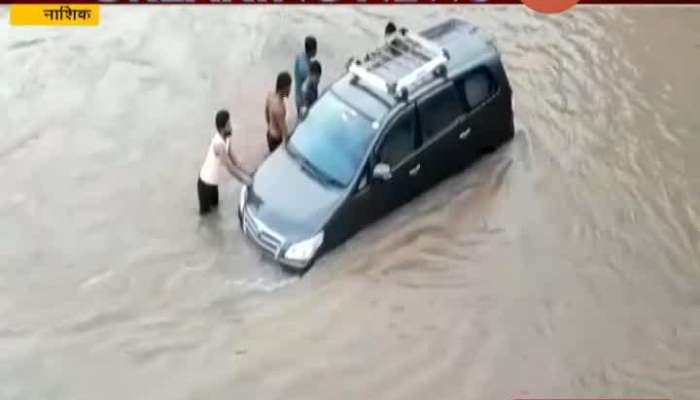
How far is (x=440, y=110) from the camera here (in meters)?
11.0

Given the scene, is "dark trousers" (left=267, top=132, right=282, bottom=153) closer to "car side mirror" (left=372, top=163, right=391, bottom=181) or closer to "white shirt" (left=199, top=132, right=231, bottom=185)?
"white shirt" (left=199, top=132, right=231, bottom=185)

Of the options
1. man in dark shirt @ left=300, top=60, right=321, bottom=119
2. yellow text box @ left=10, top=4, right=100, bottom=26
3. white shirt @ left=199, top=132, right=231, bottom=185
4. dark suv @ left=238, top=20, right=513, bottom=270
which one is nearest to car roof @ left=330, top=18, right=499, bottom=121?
dark suv @ left=238, top=20, right=513, bottom=270

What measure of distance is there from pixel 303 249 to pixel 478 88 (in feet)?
8.54

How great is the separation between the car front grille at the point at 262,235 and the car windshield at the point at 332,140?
0.76m

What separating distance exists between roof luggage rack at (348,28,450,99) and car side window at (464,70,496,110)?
346mm

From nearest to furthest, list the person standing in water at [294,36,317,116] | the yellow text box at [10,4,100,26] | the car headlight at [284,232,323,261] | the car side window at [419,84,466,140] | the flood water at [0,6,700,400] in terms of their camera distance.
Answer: the flood water at [0,6,700,400] < the yellow text box at [10,4,100,26] < the car headlight at [284,232,323,261] < the car side window at [419,84,466,140] < the person standing in water at [294,36,317,116]

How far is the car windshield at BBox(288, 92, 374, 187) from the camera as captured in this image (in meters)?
10.6

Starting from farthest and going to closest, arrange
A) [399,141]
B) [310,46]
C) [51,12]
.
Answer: [310,46] → [399,141] → [51,12]

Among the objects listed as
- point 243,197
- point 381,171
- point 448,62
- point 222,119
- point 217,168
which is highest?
point 448,62

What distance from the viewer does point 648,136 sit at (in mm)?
12211

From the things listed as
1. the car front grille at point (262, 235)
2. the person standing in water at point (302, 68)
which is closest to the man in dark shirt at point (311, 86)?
the person standing in water at point (302, 68)

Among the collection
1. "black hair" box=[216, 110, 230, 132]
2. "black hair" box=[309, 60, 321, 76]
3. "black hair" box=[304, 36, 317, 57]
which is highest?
"black hair" box=[304, 36, 317, 57]

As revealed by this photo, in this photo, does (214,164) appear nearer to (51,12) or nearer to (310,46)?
(310,46)

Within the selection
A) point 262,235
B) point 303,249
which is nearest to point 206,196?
point 262,235
